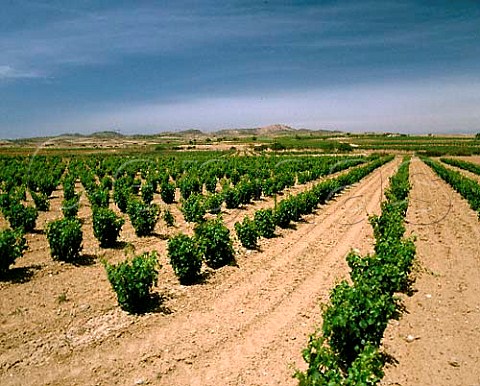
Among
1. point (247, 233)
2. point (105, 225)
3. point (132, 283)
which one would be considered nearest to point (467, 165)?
point (247, 233)

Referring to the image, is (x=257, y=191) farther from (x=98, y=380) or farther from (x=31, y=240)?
(x=98, y=380)

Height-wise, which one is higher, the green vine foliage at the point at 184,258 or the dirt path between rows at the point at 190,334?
the green vine foliage at the point at 184,258

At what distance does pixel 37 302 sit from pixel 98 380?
357 cm

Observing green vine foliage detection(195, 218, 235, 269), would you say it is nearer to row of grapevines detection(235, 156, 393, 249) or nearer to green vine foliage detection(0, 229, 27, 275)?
row of grapevines detection(235, 156, 393, 249)

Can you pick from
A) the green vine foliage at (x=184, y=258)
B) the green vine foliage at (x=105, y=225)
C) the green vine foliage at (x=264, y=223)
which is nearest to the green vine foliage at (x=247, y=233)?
the green vine foliage at (x=264, y=223)

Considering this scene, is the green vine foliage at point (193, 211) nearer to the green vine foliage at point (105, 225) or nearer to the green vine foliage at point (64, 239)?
the green vine foliage at point (105, 225)

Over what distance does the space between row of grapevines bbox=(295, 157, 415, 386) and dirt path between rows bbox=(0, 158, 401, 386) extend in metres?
0.80

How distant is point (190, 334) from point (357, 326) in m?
3.19

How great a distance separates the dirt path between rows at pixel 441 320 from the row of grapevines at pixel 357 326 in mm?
539

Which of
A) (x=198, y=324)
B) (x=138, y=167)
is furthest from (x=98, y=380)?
(x=138, y=167)

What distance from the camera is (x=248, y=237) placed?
506 inches

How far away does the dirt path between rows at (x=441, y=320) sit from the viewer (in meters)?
6.25

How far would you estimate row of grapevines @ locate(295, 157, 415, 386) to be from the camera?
480 cm

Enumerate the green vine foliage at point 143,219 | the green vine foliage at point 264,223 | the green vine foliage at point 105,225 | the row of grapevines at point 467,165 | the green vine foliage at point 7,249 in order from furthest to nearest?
the row of grapevines at point 467,165
the green vine foliage at point 143,219
the green vine foliage at point 264,223
the green vine foliage at point 105,225
the green vine foliage at point 7,249
